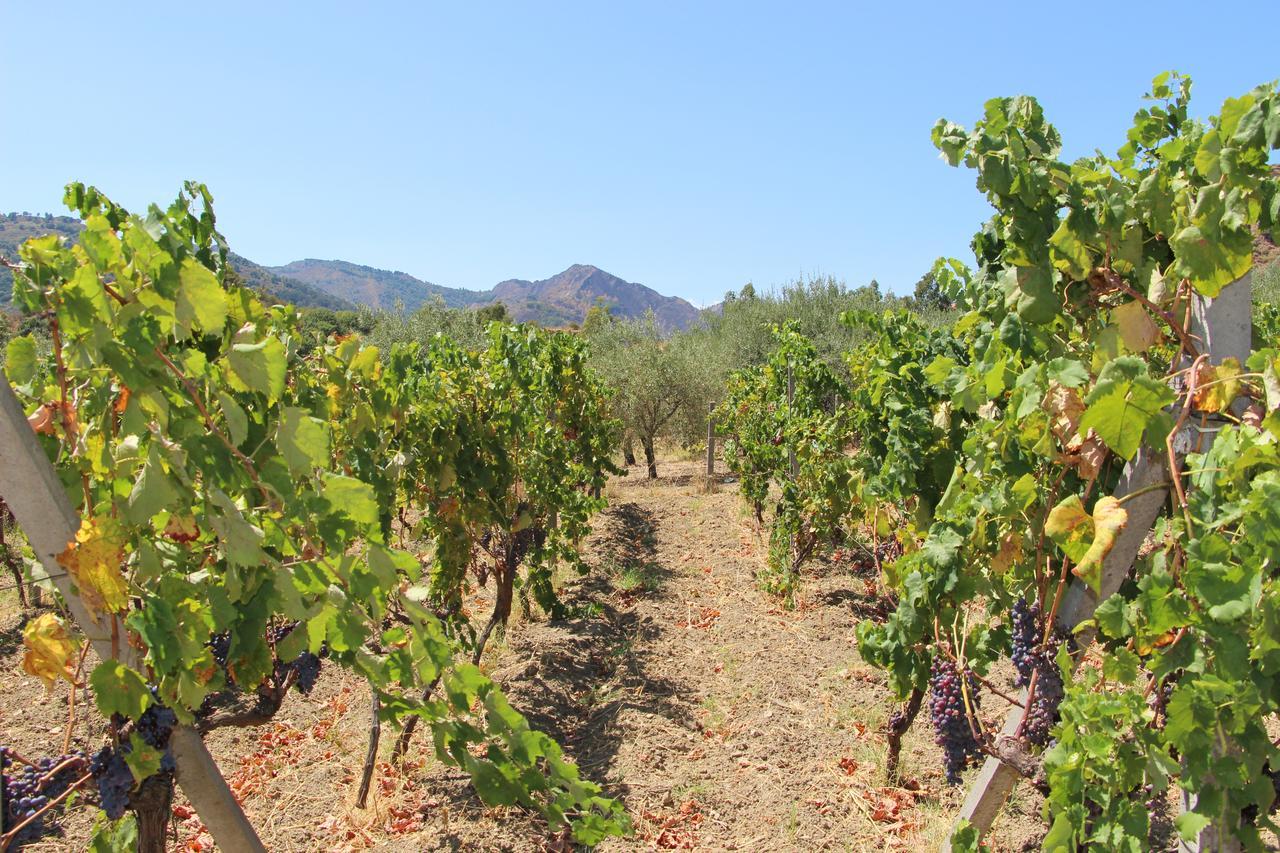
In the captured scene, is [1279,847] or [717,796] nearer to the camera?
[1279,847]

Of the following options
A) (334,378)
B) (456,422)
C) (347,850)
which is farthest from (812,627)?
(334,378)


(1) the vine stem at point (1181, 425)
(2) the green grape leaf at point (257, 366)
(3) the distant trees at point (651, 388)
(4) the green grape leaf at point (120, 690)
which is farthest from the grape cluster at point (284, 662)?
(3) the distant trees at point (651, 388)

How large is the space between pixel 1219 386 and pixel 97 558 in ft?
7.12

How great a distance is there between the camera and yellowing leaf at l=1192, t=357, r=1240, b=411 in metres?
1.60

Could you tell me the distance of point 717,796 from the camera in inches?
172

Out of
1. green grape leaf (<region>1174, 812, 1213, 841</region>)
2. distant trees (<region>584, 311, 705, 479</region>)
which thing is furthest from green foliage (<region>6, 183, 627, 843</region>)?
distant trees (<region>584, 311, 705, 479</region>)

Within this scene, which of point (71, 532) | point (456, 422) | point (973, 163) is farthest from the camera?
point (456, 422)

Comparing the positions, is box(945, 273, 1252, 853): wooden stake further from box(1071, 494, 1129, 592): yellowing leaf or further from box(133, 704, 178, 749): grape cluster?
box(133, 704, 178, 749): grape cluster

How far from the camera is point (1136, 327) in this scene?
1861mm

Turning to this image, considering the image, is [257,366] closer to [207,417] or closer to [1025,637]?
[207,417]

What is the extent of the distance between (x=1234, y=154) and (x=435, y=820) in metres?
4.40

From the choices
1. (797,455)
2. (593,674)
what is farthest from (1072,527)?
(797,455)

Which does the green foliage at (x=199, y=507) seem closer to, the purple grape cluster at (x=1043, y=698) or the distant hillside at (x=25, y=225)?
the purple grape cluster at (x=1043, y=698)

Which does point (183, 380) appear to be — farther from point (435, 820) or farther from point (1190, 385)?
point (435, 820)
